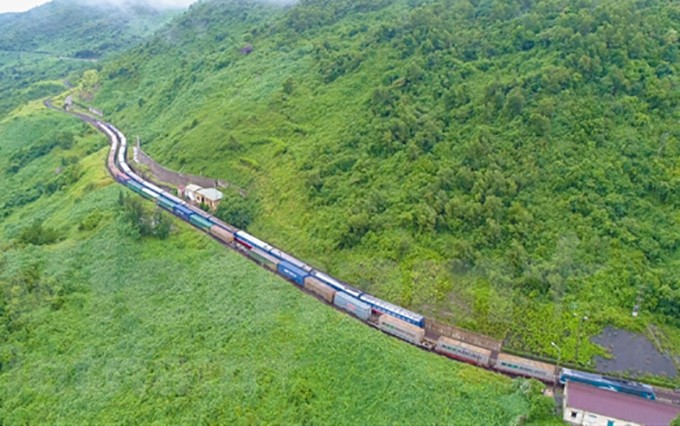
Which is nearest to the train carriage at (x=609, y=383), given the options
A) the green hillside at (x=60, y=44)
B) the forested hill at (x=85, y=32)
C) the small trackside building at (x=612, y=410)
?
the small trackside building at (x=612, y=410)

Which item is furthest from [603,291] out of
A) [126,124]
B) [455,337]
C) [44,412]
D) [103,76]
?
[103,76]

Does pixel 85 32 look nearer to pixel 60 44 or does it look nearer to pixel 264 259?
pixel 60 44

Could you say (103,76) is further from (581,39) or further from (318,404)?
(318,404)

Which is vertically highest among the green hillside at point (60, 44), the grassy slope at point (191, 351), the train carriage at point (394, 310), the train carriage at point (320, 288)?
the green hillside at point (60, 44)

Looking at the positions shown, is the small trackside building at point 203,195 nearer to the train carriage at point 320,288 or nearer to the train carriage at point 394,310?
the train carriage at point 320,288

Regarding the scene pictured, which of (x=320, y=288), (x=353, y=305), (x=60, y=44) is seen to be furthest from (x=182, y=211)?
(x=60, y=44)
